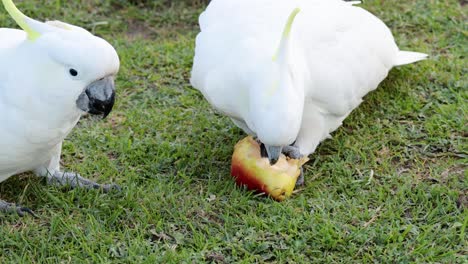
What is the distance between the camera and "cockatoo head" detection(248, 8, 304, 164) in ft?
10.1

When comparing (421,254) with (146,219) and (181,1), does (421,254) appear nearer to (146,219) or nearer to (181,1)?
(146,219)

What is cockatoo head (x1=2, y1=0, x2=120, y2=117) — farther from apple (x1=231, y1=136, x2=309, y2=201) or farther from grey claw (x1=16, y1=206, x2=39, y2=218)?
apple (x1=231, y1=136, x2=309, y2=201)

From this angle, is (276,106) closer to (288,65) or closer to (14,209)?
(288,65)


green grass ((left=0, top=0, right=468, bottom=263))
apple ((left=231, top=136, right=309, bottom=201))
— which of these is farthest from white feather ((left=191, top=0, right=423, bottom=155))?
green grass ((left=0, top=0, right=468, bottom=263))

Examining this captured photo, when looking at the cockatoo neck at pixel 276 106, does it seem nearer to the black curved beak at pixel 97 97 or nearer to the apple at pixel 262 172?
the apple at pixel 262 172

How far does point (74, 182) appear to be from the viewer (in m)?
3.61

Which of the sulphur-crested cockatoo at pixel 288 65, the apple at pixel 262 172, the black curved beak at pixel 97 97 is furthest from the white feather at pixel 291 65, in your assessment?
the black curved beak at pixel 97 97

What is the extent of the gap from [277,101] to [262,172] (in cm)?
51

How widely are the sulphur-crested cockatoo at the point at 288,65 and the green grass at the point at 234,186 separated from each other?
267 mm

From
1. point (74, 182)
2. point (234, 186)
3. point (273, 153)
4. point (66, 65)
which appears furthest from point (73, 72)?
point (234, 186)

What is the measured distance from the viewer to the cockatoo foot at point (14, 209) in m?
3.42

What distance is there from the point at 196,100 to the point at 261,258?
55.3 inches

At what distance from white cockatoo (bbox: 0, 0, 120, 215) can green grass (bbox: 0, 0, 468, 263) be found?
44cm

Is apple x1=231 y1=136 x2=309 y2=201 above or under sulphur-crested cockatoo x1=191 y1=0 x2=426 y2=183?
under
